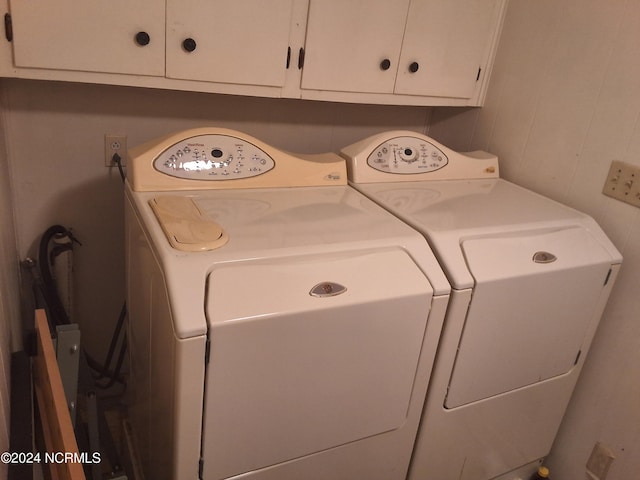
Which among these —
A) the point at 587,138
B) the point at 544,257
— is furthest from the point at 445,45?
the point at 544,257

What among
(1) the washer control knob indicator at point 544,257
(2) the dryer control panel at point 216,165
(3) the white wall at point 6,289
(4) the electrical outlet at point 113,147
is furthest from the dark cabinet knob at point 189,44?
(1) the washer control knob indicator at point 544,257

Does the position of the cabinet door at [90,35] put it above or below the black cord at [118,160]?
above

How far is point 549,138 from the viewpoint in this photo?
5.98 feet

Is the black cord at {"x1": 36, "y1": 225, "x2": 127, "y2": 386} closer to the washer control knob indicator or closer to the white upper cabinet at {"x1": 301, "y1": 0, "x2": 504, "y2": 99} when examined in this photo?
the white upper cabinet at {"x1": 301, "y1": 0, "x2": 504, "y2": 99}

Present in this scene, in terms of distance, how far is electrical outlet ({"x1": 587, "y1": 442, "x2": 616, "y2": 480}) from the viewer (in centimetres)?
171

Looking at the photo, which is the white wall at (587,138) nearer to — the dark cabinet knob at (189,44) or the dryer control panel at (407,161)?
the dryer control panel at (407,161)

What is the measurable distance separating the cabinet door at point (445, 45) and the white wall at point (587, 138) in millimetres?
112

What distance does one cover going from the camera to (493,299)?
4.45ft

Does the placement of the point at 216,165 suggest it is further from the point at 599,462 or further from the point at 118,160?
the point at 599,462

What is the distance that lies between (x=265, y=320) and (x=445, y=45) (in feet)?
4.27

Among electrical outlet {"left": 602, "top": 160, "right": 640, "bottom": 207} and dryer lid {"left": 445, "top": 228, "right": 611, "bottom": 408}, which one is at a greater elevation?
electrical outlet {"left": 602, "top": 160, "right": 640, "bottom": 207}

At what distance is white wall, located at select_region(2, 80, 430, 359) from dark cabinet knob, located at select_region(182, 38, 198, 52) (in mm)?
357

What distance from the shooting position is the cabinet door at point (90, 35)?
127 centimetres

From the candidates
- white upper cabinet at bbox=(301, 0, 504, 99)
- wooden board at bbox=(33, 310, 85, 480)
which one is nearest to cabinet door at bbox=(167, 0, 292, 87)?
white upper cabinet at bbox=(301, 0, 504, 99)
